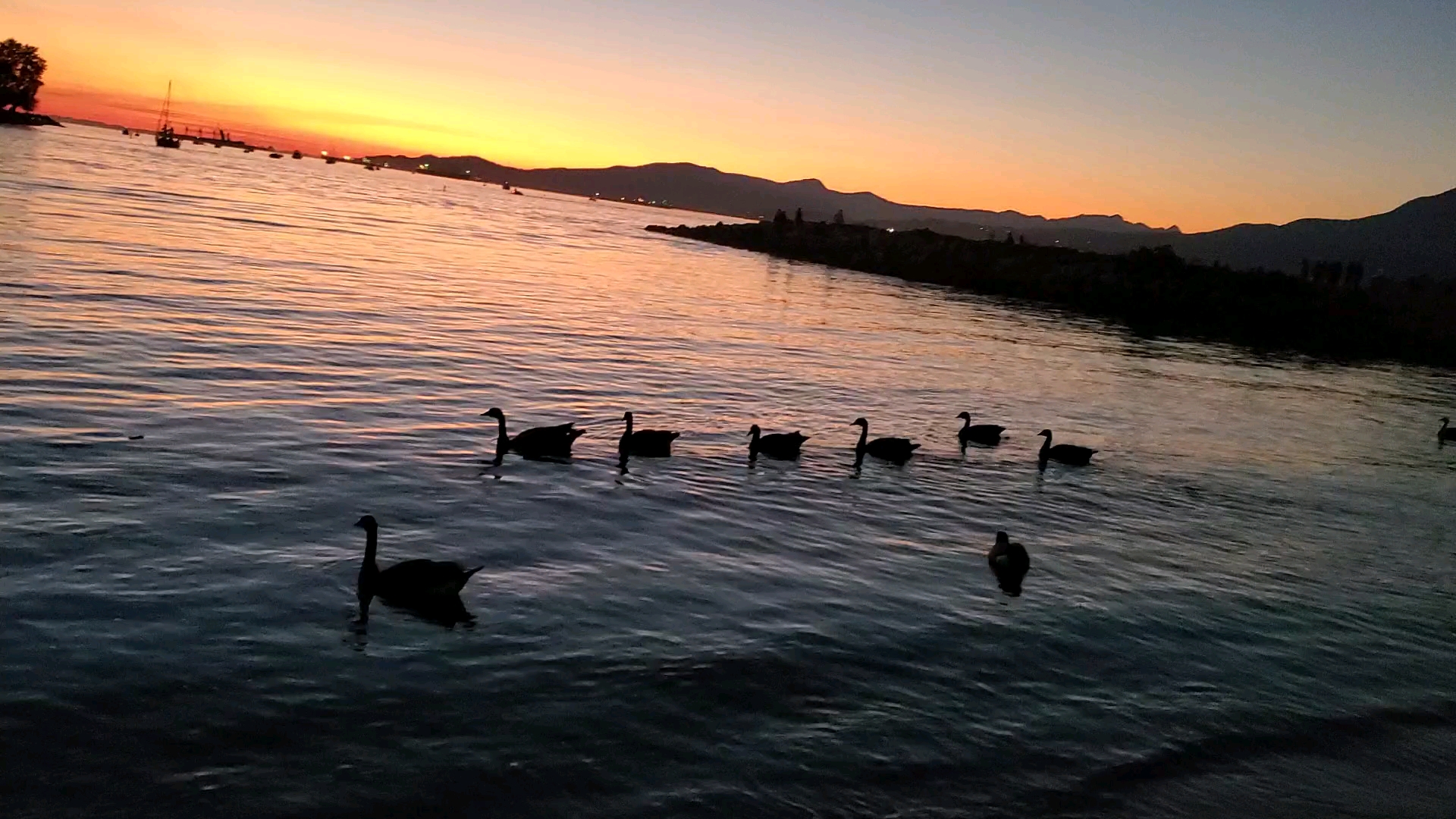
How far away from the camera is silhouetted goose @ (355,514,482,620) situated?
1218cm

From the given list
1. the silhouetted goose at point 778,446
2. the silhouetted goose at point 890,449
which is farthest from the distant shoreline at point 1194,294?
the silhouetted goose at point 778,446

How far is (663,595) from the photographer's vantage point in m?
13.7

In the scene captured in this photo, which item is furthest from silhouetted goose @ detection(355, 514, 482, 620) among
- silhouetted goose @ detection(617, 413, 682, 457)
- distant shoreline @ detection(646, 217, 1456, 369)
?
distant shoreline @ detection(646, 217, 1456, 369)

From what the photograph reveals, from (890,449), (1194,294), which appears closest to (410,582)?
(890,449)

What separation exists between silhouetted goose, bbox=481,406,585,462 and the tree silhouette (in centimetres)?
17542

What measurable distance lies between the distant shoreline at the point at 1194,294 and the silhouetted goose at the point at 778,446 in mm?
48389

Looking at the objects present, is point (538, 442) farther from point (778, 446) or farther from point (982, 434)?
point (982, 434)

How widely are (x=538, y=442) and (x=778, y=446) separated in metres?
5.03

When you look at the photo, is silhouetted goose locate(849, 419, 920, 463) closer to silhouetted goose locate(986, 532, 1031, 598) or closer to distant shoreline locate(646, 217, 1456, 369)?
silhouetted goose locate(986, 532, 1031, 598)

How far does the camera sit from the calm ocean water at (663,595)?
9.35 meters

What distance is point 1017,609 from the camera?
14.4 meters

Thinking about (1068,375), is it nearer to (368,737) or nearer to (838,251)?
(368,737)

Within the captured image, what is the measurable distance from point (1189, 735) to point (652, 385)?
20.8 m

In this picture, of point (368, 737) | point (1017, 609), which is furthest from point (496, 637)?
point (1017, 609)
